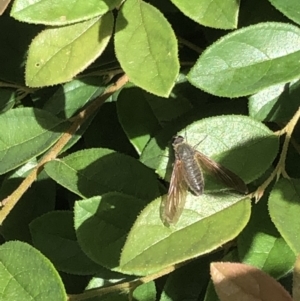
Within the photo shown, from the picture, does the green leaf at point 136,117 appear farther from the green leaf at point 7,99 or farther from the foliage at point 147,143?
the green leaf at point 7,99

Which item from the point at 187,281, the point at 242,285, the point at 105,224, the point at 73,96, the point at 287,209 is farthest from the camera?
the point at 73,96

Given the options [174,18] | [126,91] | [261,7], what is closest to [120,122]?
[126,91]

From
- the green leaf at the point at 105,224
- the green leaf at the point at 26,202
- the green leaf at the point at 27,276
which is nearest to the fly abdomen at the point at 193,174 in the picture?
the green leaf at the point at 105,224

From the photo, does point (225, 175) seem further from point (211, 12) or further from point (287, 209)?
point (211, 12)

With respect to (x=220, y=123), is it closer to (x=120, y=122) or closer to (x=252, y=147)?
(x=252, y=147)

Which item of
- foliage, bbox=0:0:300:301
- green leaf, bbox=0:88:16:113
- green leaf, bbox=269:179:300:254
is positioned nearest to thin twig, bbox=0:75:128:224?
foliage, bbox=0:0:300:301

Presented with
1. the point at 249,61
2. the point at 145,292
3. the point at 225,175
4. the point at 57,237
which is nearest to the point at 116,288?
the point at 145,292

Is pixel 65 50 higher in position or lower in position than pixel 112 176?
higher
